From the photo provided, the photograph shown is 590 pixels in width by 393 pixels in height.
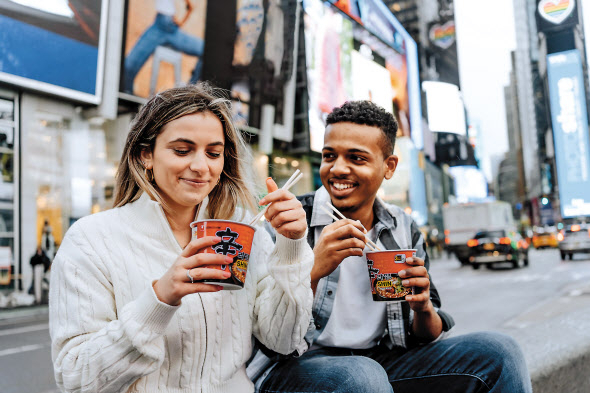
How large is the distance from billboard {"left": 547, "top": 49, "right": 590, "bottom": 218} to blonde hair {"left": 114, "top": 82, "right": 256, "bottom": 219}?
44.8ft

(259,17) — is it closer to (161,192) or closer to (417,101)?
(161,192)

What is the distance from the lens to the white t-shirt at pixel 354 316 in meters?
1.82

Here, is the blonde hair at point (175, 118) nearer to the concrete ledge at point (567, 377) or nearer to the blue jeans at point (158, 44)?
the concrete ledge at point (567, 377)

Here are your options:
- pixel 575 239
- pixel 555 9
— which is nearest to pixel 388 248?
pixel 555 9

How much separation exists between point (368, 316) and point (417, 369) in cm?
26

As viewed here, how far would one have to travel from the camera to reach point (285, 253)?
1396 mm

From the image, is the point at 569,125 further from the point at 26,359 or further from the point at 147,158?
the point at 147,158

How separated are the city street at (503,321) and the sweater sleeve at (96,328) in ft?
6.52

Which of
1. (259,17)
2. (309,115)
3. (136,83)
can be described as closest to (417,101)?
(309,115)

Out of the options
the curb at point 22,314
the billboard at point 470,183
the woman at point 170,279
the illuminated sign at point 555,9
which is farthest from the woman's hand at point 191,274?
the billboard at point 470,183

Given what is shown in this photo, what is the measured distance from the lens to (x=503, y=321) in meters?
6.46

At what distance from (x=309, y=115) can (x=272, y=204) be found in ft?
64.4

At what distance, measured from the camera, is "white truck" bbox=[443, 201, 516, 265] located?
20.7 metres

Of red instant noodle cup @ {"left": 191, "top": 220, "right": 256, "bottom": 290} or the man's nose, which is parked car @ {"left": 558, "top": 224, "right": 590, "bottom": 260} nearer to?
the man's nose
